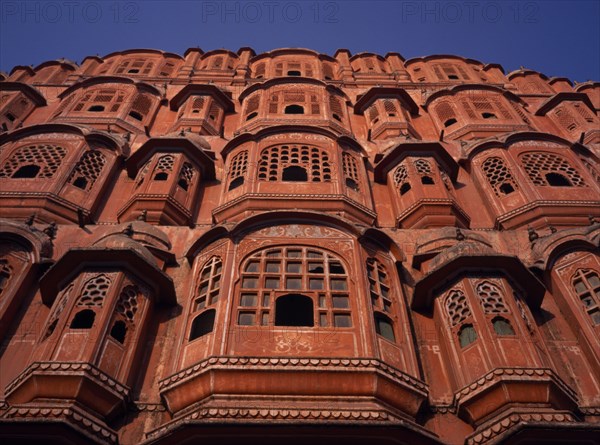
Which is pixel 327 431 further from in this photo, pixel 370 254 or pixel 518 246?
pixel 518 246

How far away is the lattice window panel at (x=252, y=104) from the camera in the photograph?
72.8 ft

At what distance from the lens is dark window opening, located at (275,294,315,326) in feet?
37.9

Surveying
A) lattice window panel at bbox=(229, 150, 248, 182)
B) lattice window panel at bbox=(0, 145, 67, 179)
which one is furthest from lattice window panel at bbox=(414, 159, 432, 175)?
lattice window panel at bbox=(0, 145, 67, 179)

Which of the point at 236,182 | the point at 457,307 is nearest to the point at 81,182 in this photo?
the point at 236,182

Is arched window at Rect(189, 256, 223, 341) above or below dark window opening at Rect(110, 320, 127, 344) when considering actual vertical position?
above

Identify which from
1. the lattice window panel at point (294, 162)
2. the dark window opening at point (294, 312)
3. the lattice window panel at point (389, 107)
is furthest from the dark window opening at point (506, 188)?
the dark window opening at point (294, 312)

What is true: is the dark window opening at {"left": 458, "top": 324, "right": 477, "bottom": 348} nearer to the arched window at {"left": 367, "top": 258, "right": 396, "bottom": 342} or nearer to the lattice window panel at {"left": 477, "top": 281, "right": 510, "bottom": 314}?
the lattice window panel at {"left": 477, "top": 281, "right": 510, "bottom": 314}

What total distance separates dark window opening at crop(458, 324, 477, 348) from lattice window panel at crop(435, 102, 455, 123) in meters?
13.0

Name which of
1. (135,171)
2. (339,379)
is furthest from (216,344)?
(135,171)

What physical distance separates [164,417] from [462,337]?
5002 mm

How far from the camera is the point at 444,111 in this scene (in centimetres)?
2288

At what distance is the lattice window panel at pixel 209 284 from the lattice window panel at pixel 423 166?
724 centimetres

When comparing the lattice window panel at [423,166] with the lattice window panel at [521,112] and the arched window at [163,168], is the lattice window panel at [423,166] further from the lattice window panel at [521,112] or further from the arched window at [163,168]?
the arched window at [163,168]

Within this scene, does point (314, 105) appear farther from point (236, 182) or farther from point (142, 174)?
point (142, 174)
